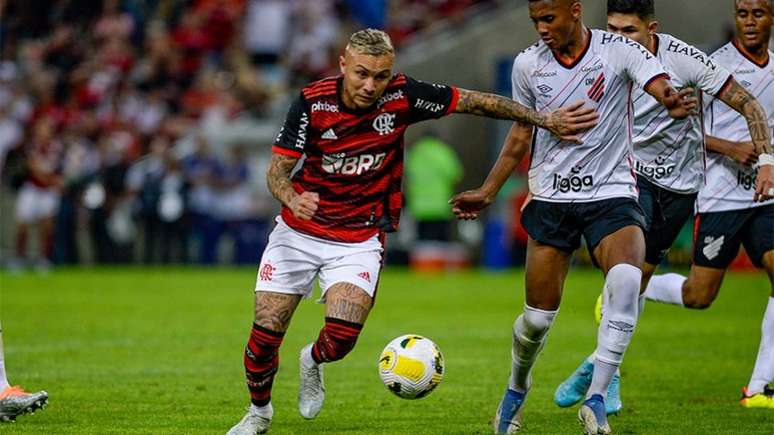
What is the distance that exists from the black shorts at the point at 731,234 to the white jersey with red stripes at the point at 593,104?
2152 mm

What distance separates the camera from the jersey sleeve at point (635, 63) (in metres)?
7.71

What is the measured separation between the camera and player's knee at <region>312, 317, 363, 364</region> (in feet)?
25.5

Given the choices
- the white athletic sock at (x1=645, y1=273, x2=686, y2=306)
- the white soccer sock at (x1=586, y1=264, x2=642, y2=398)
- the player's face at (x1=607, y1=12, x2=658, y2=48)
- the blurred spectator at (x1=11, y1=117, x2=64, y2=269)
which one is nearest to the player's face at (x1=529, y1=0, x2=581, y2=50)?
the player's face at (x1=607, y1=12, x2=658, y2=48)

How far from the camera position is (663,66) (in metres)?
8.18

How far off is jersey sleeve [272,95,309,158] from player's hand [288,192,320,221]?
44cm

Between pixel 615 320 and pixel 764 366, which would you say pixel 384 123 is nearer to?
pixel 615 320

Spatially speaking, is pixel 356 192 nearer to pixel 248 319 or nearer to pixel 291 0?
pixel 248 319

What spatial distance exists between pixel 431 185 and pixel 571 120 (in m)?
16.7

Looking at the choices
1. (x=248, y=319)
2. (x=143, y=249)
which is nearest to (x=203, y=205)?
(x=143, y=249)

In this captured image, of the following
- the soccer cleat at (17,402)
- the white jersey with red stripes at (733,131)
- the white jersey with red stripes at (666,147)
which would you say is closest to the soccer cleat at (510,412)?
the white jersey with red stripes at (666,147)

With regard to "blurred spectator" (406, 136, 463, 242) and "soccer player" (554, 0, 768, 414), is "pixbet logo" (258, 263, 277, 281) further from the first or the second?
"blurred spectator" (406, 136, 463, 242)

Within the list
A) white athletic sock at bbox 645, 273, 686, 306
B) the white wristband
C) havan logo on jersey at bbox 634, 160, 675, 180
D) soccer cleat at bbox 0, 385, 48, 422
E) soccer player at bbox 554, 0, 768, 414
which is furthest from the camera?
white athletic sock at bbox 645, 273, 686, 306

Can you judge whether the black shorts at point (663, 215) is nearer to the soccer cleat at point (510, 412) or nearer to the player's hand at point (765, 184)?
the player's hand at point (765, 184)

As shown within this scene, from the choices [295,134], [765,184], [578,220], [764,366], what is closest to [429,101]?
[295,134]
